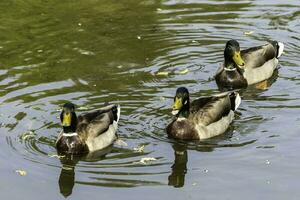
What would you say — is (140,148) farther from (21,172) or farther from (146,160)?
(21,172)

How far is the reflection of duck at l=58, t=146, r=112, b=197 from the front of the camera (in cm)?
1164

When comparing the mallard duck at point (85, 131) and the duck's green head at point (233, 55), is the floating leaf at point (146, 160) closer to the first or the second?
the mallard duck at point (85, 131)

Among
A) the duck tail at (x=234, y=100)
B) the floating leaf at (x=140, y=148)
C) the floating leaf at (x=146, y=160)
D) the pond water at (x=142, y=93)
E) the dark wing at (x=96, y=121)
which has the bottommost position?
the pond water at (x=142, y=93)

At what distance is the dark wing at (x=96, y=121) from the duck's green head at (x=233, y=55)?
3.51m

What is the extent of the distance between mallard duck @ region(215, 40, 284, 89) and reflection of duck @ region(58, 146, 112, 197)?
3880 millimetres

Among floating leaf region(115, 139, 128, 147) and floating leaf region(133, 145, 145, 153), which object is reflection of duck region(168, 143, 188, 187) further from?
floating leaf region(115, 139, 128, 147)

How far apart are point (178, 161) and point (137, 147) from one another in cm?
73

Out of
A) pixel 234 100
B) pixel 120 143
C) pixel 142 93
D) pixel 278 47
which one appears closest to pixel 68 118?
pixel 120 143

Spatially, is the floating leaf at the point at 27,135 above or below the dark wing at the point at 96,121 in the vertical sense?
below

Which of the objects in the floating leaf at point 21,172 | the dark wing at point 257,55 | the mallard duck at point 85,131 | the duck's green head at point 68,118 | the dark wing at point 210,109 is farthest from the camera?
the dark wing at point 257,55

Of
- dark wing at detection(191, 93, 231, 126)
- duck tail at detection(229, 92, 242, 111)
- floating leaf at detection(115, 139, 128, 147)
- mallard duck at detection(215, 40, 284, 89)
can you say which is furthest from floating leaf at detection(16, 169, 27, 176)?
mallard duck at detection(215, 40, 284, 89)

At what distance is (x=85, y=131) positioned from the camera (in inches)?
501

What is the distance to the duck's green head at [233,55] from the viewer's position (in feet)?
51.5

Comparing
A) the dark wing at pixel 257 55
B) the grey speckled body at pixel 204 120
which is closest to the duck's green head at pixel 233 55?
the dark wing at pixel 257 55
